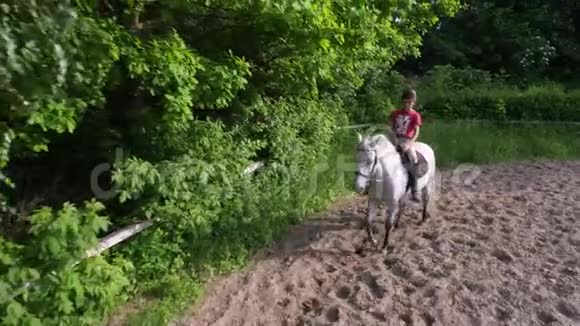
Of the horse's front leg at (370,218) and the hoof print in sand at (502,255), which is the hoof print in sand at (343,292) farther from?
the hoof print in sand at (502,255)

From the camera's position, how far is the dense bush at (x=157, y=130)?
347 cm

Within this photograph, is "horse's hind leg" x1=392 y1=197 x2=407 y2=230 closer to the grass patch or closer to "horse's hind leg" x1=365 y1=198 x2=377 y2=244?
"horse's hind leg" x1=365 y1=198 x2=377 y2=244

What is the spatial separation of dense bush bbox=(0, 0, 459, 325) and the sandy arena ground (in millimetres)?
618

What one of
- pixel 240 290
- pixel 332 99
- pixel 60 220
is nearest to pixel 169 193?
pixel 240 290

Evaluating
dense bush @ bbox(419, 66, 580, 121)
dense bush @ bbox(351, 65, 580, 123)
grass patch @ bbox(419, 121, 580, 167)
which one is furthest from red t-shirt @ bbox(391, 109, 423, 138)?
dense bush @ bbox(419, 66, 580, 121)

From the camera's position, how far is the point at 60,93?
8.88 feet

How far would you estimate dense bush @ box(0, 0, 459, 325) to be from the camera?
3.47 m

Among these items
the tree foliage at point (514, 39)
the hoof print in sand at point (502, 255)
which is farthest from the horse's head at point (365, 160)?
the tree foliage at point (514, 39)

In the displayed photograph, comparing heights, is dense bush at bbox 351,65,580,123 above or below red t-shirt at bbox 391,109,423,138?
below

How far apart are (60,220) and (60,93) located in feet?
4.37

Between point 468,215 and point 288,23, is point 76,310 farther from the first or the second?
point 468,215

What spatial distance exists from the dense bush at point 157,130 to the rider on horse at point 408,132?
3.32 ft

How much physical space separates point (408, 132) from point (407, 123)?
120mm

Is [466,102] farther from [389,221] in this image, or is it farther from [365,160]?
[365,160]
